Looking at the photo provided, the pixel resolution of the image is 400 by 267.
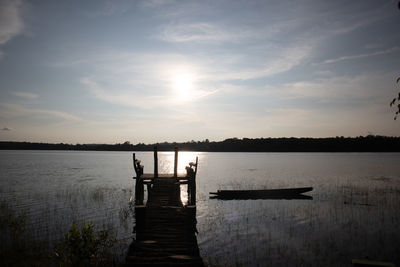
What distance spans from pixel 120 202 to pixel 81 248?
59.2 ft

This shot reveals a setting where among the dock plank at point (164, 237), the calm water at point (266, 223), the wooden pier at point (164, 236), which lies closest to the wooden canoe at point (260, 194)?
the calm water at point (266, 223)

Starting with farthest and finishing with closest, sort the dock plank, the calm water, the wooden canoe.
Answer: the wooden canoe < the calm water < the dock plank

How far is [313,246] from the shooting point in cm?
1412

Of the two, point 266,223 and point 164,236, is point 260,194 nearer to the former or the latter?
point 266,223

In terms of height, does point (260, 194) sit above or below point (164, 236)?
below

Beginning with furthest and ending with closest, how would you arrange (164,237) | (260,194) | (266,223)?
(260,194), (266,223), (164,237)

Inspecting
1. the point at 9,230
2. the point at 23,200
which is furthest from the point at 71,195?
the point at 9,230

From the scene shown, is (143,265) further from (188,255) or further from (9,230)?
Answer: (9,230)

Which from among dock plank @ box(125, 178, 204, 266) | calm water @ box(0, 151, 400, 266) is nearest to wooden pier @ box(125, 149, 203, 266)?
dock plank @ box(125, 178, 204, 266)

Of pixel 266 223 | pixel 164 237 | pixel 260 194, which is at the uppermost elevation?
Answer: pixel 164 237

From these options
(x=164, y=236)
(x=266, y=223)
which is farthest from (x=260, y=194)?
(x=164, y=236)

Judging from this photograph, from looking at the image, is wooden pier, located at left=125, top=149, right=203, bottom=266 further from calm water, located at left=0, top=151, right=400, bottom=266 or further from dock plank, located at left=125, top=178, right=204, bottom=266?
calm water, located at left=0, top=151, right=400, bottom=266

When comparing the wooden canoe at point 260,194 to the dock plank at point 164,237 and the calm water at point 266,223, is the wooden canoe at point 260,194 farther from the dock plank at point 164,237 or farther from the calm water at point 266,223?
the dock plank at point 164,237

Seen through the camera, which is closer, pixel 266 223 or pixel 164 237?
pixel 164 237
